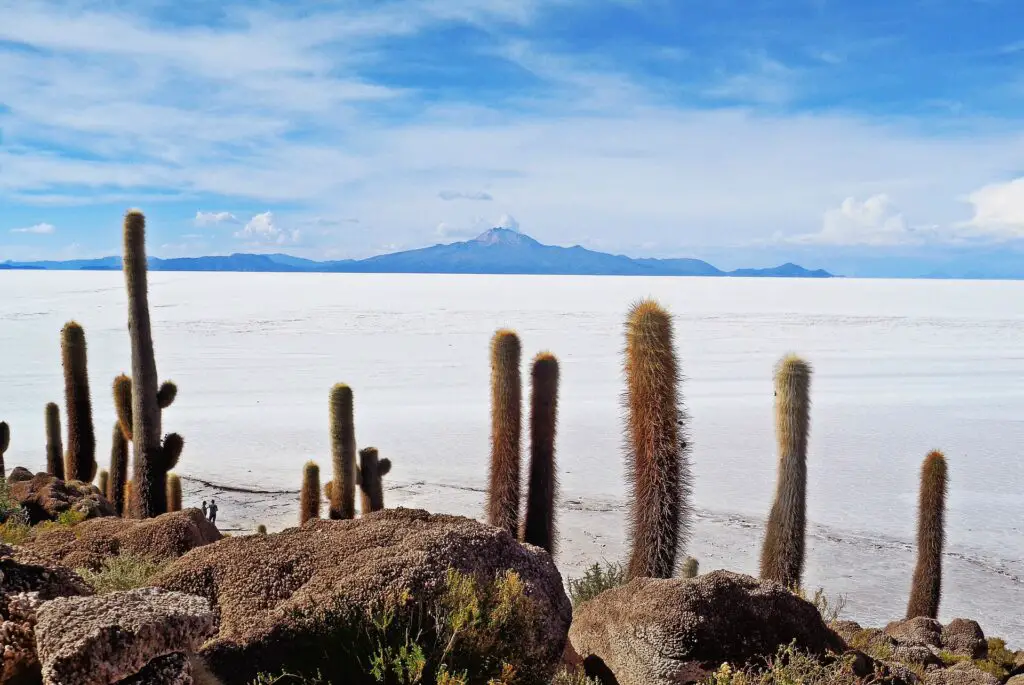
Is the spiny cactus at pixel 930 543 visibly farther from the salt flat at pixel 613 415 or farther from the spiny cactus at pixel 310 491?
the spiny cactus at pixel 310 491

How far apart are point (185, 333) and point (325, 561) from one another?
4124cm

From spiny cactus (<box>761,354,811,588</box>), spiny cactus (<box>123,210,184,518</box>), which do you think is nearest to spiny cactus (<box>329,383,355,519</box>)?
spiny cactus (<box>123,210,184,518</box>)

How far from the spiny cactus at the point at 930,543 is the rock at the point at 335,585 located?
751 centimetres

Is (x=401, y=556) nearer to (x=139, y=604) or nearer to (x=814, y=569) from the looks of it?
(x=139, y=604)

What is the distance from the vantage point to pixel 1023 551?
12633mm

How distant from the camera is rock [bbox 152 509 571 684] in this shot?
3.07 meters

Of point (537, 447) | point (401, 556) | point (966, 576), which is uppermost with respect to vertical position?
point (401, 556)

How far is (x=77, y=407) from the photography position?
43.2ft

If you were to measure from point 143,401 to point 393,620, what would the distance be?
368 inches

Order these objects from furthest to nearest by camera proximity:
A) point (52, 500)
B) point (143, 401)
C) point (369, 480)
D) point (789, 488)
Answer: point (369, 480), point (143, 401), point (52, 500), point (789, 488)

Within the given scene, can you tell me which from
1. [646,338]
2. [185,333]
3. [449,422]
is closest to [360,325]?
[185,333]

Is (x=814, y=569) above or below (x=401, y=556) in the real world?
below

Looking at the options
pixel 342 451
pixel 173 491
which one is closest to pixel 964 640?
pixel 342 451

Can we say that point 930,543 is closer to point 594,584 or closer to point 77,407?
point 594,584
